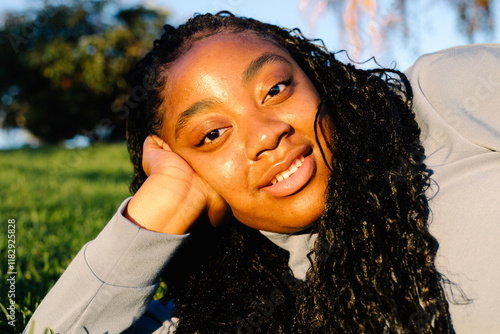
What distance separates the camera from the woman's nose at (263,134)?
1857 millimetres

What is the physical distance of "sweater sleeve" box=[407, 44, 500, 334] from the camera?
160 cm

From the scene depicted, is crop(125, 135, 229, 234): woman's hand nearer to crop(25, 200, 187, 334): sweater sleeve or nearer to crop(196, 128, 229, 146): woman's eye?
crop(25, 200, 187, 334): sweater sleeve

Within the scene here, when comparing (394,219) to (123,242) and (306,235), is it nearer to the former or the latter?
(306,235)

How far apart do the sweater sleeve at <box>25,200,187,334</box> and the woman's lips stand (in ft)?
1.53

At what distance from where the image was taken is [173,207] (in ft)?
6.67

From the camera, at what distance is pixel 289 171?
6.20 ft

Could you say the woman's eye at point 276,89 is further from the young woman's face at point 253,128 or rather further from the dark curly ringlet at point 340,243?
the dark curly ringlet at point 340,243

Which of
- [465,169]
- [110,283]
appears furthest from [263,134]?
[110,283]

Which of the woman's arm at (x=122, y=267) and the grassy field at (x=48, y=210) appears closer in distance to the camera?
the woman's arm at (x=122, y=267)

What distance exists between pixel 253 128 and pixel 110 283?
0.89 meters

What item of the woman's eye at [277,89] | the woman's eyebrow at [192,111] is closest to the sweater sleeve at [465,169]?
the woman's eye at [277,89]

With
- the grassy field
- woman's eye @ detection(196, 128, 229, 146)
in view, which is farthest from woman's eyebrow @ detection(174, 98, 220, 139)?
the grassy field

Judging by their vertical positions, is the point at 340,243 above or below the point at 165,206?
below

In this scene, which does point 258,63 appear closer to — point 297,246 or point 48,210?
point 297,246
